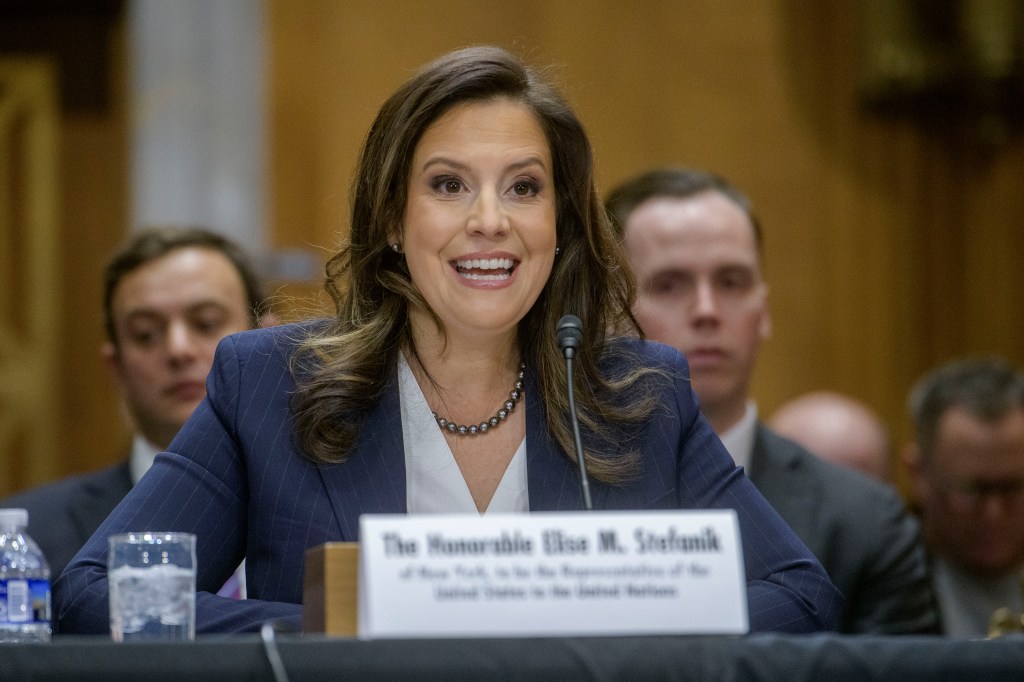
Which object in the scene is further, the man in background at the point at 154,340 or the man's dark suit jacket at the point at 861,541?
the man in background at the point at 154,340

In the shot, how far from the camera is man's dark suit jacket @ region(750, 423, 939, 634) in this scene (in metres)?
3.45

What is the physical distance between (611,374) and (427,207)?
420mm

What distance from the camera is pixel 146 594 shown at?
66.7 inches

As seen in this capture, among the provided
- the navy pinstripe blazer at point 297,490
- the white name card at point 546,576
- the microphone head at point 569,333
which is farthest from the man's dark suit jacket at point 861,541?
the white name card at point 546,576

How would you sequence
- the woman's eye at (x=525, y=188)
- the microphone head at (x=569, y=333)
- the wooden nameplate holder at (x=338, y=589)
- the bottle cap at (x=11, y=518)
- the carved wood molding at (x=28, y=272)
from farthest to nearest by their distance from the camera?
the carved wood molding at (x=28, y=272)
the woman's eye at (x=525, y=188)
the microphone head at (x=569, y=333)
the bottle cap at (x=11, y=518)
the wooden nameplate holder at (x=338, y=589)

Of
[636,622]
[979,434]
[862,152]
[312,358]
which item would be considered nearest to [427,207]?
[312,358]

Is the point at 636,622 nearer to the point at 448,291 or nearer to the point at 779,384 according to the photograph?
the point at 448,291

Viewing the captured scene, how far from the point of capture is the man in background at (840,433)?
15.1 feet

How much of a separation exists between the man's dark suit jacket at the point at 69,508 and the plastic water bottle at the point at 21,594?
1.40 m

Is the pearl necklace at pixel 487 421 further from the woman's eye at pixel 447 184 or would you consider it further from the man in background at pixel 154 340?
the man in background at pixel 154 340

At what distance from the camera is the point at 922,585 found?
3.50m

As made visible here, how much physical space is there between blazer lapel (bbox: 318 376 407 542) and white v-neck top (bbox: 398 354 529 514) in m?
0.05

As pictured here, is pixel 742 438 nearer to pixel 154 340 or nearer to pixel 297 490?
pixel 154 340

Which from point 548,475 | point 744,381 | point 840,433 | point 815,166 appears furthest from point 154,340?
point 815,166
